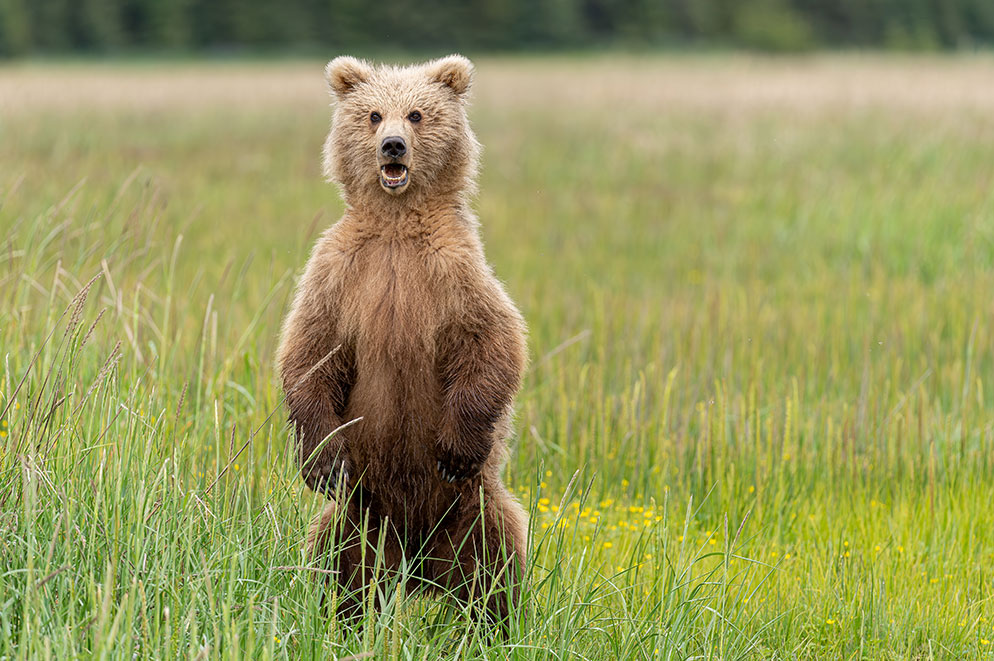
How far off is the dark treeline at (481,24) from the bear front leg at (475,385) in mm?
30410

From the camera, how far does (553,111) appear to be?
2025 centimetres

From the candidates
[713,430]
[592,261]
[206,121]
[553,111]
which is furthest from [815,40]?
[713,430]

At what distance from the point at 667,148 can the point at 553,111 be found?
5799mm

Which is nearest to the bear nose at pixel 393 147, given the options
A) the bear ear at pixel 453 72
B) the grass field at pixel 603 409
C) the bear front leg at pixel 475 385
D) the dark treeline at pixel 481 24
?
the bear ear at pixel 453 72

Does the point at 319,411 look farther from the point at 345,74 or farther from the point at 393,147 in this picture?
the point at 345,74

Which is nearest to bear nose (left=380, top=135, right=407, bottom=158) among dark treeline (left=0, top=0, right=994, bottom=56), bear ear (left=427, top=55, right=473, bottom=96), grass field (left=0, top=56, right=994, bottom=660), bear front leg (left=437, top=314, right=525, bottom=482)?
bear ear (left=427, top=55, right=473, bottom=96)

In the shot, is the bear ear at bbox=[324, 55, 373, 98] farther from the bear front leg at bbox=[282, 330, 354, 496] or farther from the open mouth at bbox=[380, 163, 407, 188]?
the bear front leg at bbox=[282, 330, 354, 496]

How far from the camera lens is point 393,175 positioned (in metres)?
2.78

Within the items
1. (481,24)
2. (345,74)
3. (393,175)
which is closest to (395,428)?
(393,175)

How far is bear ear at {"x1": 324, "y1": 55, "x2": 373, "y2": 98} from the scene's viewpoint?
2992 mm

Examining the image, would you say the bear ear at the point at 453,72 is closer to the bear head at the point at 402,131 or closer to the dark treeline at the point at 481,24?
the bear head at the point at 402,131

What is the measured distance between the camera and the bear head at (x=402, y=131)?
2.85 meters

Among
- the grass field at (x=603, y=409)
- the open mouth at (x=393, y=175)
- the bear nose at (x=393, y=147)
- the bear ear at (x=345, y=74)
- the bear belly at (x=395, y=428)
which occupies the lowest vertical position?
the grass field at (x=603, y=409)

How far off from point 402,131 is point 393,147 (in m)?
0.06
